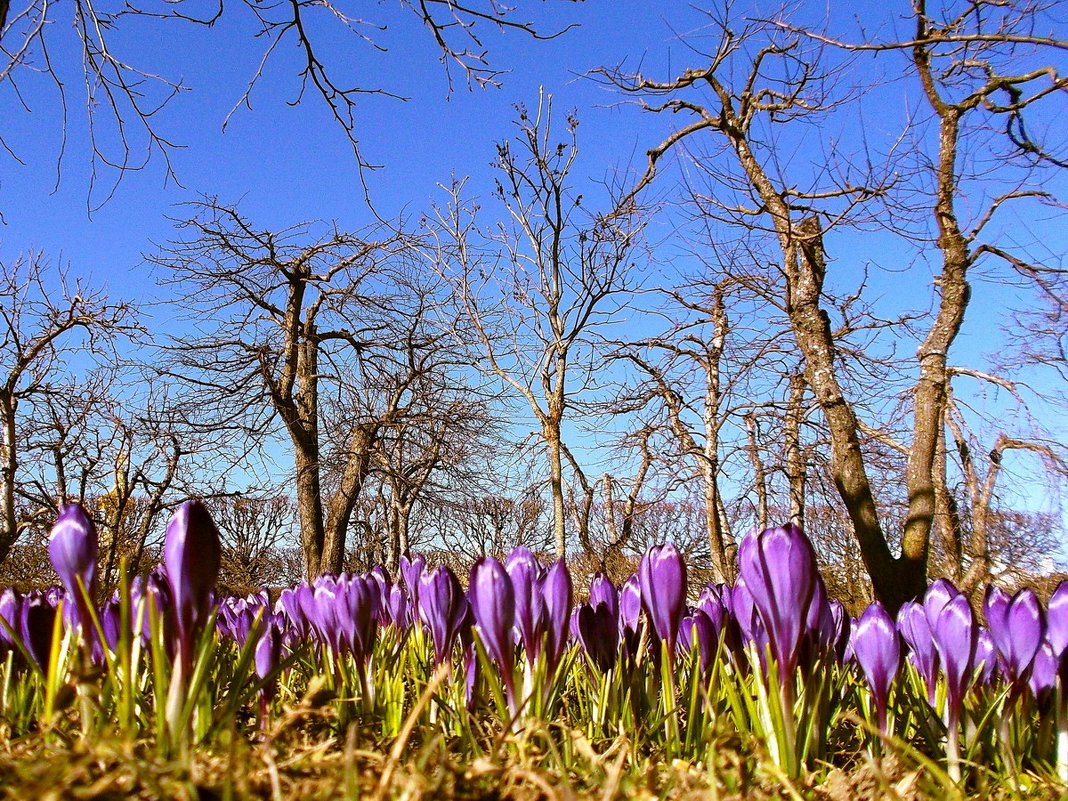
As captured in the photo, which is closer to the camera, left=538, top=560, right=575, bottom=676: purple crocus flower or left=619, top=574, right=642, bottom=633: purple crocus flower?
left=538, top=560, right=575, bottom=676: purple crocus flower

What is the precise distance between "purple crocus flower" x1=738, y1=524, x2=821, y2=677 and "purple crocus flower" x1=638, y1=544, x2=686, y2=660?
25 cm

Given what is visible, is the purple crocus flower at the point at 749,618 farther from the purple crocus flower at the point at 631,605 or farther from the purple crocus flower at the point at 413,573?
the purple crocus flower at the point at 413,573

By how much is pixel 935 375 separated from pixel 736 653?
293 inches

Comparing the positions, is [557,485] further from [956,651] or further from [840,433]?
[956,651]

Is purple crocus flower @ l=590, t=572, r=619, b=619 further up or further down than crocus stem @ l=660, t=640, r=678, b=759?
further up

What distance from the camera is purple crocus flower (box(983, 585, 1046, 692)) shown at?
1353 mm

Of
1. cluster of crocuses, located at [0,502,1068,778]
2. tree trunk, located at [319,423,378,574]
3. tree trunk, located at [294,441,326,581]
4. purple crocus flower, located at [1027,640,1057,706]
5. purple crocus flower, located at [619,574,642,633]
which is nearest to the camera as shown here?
cluster of crocuses, located at [0,502,1068,778]

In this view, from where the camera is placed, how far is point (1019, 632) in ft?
4.48

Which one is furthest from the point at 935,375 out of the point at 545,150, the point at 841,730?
the point at 841,730

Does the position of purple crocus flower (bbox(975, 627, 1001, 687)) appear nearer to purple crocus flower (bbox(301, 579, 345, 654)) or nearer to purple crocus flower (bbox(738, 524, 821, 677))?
purple crocus flower (bbox(738, 524, 821, 677))

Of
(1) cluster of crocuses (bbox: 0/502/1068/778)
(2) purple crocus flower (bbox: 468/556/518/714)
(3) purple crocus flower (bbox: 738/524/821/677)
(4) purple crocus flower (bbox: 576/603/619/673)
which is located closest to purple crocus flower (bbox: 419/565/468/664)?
(1) cluster of crocuses (bbox: 0/502/1068/778)

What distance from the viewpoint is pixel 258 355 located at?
14.4m

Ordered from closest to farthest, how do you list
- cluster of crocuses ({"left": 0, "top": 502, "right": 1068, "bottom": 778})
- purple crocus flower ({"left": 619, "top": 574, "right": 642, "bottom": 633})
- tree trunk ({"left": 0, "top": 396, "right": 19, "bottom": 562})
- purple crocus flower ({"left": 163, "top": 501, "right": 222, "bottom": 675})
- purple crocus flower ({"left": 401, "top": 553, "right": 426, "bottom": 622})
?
1. purple crocus flower ({"left": 163, "top": 501, "right": 222, "bottom": 675})
2. cluster of crocuses ({"left": 0, "top": 502, "right": 1068, "bottom": 778})
3. purple crocus flower ({"left": 619, "top": 574, "right": 642, "bottom": 633})
4. purple crocus flower ({"left": 401, "top": 553, "right": 426, "bottom": 622})
5. tree trunk ({"left": 0, "top": 396, "right": 19, "bottom": 562})

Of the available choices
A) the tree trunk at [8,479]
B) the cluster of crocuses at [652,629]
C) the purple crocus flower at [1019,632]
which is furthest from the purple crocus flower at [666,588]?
the tree trunk at [8,479]
